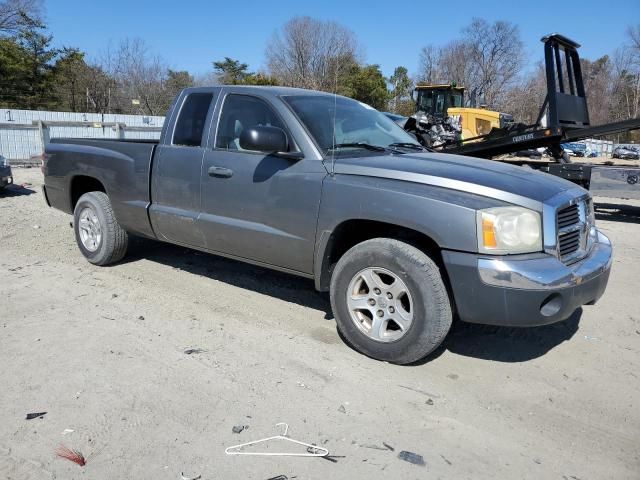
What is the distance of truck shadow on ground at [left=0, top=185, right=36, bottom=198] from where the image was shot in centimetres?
1068

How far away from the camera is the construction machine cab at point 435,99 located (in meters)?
23.3

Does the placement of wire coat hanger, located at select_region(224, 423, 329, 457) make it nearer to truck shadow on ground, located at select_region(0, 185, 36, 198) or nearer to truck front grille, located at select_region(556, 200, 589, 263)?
truck front grille, located at select_region(556, 200, 589, 263)

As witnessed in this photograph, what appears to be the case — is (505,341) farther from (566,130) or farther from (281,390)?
(566,130)

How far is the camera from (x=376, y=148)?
14.1 feet

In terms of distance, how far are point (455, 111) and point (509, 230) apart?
19.8m

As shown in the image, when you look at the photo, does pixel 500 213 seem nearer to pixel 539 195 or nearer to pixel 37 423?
pixel 539 195

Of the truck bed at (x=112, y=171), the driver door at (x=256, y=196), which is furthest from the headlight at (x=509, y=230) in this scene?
the truck bed at (x=112, y=171)

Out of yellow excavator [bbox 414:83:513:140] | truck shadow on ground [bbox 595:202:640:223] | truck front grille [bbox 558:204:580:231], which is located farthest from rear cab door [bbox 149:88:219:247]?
yellow excavator [bbox 414:83:513:140]

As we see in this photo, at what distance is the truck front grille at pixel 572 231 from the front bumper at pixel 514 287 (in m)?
0.15

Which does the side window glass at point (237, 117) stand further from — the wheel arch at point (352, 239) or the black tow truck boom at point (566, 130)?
the black tow truck boom at point (566, 130)

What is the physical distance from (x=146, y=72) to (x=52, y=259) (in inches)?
1497

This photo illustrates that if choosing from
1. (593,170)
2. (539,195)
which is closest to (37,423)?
(539,195)

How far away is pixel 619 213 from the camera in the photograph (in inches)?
417

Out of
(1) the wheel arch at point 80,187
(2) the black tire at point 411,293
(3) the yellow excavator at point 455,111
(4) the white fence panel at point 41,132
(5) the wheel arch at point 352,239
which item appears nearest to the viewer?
(2) the black tire at point 411,293
